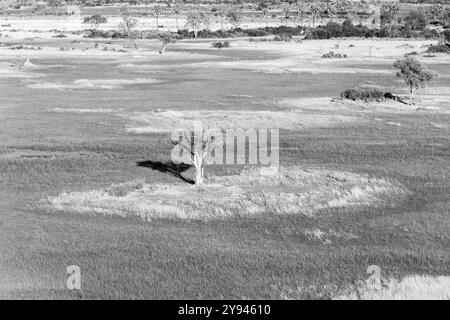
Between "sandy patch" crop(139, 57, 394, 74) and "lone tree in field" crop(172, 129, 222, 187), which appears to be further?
"sandy patch" crop(139, 57, 394, 74)

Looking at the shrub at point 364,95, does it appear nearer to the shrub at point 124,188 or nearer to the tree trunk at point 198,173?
the tree trunk at point 198,173

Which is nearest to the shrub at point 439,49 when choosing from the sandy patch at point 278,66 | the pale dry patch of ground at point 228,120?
the sandy patch at point 278,66

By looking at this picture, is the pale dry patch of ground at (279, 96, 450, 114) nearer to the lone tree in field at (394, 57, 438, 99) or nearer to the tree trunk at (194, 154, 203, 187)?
the lone tree in field at (394, 57, 438, 99)

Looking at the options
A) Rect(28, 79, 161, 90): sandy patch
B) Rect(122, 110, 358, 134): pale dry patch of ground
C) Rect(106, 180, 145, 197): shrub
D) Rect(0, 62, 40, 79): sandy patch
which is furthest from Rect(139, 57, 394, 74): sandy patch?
Rect(106, 180, 145, 197): shrub

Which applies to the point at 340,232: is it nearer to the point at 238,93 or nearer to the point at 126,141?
the point at 126,141

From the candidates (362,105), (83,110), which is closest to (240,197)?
(83,110)
